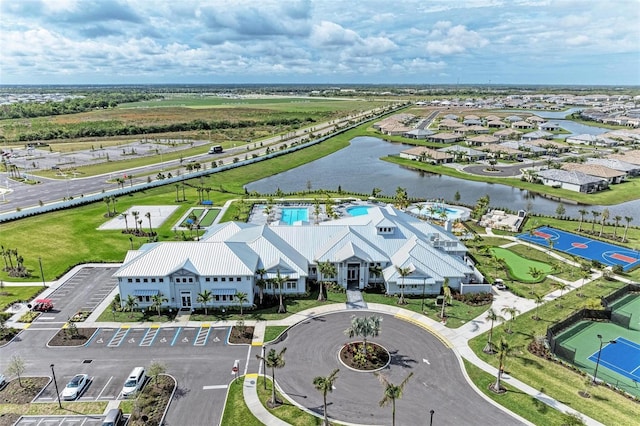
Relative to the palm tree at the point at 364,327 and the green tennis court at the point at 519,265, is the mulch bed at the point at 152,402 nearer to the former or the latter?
the palm tree at the point at 364,327

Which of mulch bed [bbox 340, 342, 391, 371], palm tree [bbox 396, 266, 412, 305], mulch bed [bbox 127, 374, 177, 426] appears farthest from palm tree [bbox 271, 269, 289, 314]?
mulch bed [bbox 127, 374, 177, 426]

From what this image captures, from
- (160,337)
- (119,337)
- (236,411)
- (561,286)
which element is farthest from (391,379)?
(561,286)

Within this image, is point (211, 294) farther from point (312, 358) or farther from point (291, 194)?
point (291, 194)

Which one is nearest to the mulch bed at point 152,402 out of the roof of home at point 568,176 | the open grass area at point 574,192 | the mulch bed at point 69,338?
the mulch bed at point 69,338

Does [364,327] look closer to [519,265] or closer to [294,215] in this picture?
[519,265]

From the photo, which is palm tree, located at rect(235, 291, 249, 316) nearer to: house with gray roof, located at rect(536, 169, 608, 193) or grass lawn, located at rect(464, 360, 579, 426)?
grass lawn, located at rect(464, 360, 579, 426)

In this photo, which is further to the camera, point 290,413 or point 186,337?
point 186,337
